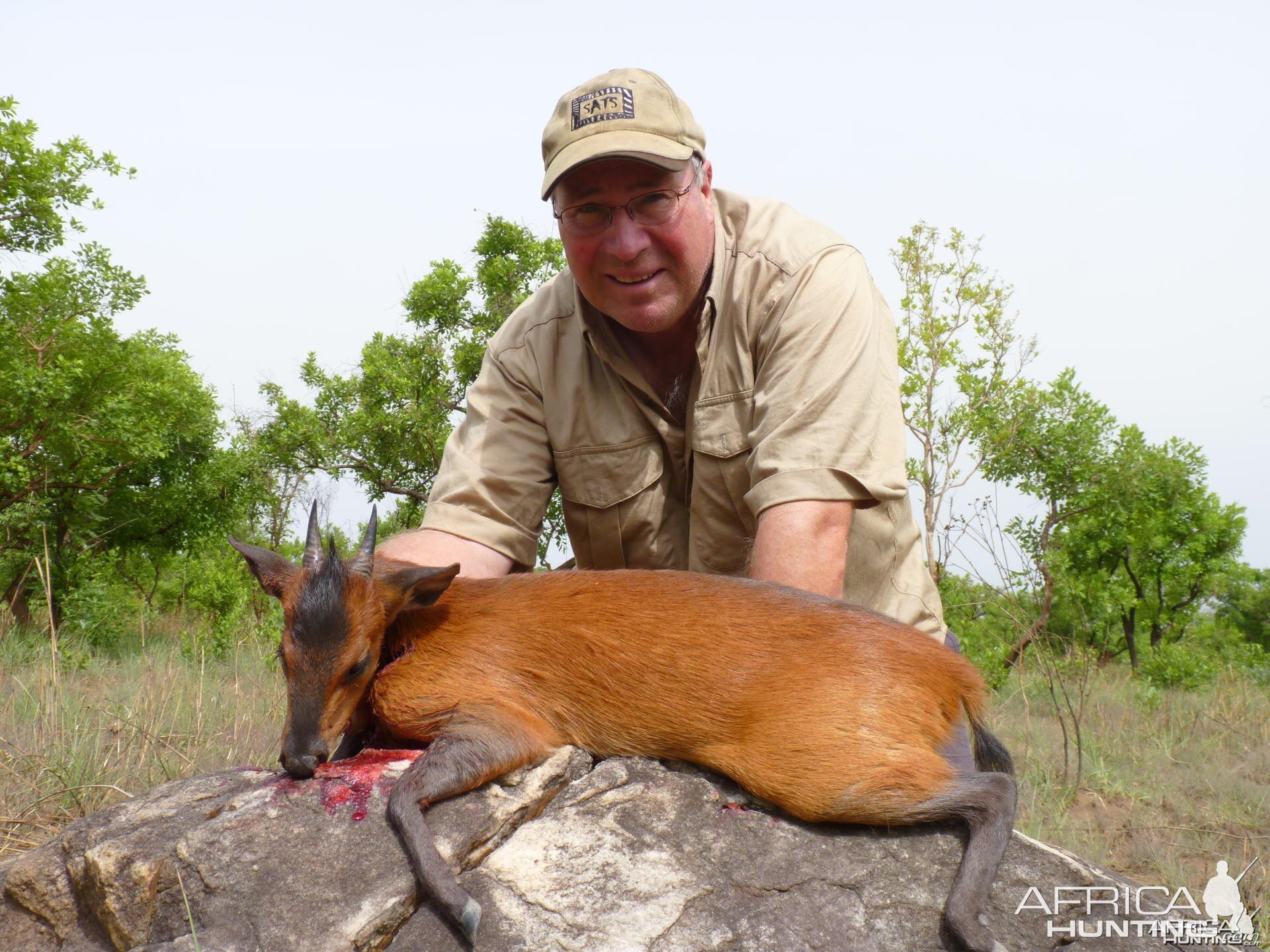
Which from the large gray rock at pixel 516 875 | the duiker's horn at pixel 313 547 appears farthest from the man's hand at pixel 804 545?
the duiker's horn at pixel 313 547

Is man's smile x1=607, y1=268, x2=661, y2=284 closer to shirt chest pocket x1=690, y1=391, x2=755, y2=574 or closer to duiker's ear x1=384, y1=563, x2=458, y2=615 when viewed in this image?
shirt chest pocket x1=690, y1=391, x2=755, y2=574

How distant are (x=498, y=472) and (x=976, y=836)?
305 cm

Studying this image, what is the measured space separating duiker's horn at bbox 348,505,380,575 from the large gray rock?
24.4 inches

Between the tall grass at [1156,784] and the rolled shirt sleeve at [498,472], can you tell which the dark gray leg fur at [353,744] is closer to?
the rolled shirt sleeve at [498,472]

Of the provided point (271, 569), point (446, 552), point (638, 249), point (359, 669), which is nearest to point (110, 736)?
point (446, 552)

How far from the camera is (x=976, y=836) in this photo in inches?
A: 119

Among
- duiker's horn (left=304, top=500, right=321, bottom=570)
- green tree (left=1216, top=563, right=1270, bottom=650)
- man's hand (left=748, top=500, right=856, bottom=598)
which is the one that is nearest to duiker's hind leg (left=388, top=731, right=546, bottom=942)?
duiker's horn (left=304, top=500, right=321, bottom=570)

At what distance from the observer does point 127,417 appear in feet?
40.5

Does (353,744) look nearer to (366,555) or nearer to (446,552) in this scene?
(366,555)

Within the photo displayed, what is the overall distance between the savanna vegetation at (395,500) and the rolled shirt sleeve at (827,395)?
12.2ft

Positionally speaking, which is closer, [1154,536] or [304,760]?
[304,760]

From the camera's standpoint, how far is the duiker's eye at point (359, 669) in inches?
130

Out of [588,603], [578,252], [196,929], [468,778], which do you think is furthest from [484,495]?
[196,929]

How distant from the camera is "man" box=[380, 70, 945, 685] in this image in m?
4.34
